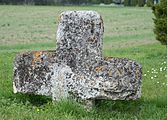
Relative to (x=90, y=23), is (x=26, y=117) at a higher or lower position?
lower

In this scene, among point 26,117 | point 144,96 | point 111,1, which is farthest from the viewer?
point 111,1

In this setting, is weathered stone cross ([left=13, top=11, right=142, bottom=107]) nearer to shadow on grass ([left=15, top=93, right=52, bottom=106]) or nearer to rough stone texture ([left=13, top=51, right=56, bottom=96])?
rough stone texture ([left=13, top=51, right=56, bottom=96])

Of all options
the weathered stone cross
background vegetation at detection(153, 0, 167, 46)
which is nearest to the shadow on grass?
the weathered stone cross

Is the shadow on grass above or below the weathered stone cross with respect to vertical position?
below

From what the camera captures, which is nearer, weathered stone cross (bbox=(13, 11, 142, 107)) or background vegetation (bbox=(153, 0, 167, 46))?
weathered stone cross (bbox=(13, 11, 142, 107))

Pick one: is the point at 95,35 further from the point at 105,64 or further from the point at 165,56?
the point at 165,56

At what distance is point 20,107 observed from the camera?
23.2 feet

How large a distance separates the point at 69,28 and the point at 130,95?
1.49 meters

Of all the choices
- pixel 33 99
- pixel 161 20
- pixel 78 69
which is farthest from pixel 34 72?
pixel 161 20

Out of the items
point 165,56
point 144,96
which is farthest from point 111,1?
point 144,96

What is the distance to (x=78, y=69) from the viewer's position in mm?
7363

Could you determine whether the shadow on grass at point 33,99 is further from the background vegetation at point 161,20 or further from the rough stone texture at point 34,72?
the background vegetation at point 161,20

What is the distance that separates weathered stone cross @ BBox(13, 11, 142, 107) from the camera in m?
7.09

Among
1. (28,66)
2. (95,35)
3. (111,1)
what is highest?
(95,35)
